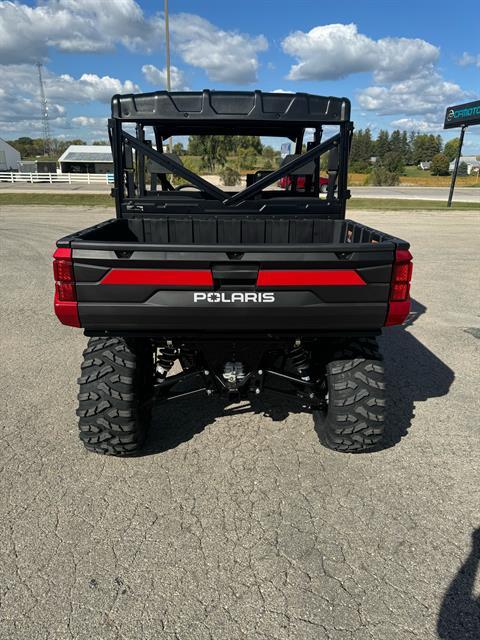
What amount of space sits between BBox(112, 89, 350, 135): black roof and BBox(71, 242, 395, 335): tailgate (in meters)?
1.62

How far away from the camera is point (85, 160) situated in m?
55.0

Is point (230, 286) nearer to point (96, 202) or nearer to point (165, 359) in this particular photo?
point (165, 359)

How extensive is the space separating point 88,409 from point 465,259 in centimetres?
956

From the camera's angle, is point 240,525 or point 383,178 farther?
point 383,178

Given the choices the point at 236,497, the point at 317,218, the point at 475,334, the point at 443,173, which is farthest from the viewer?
the point at 443,173

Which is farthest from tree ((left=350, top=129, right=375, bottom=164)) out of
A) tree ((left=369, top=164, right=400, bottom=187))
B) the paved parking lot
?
the paved parking lot

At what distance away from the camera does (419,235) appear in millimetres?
13891

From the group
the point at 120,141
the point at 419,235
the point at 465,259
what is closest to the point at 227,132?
the point at 120,141

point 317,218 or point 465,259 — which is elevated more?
point 317,218

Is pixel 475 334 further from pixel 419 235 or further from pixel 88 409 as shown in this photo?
pixel 419 235

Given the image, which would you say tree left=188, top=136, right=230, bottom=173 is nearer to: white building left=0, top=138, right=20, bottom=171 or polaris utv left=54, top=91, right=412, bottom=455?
polaris utv left=54, top=91, right=412, bottom=455

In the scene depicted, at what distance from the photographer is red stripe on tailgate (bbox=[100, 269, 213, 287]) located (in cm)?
253

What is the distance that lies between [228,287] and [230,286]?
12 millimetres

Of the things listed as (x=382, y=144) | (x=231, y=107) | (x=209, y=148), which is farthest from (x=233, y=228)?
(x=382, y=144)
